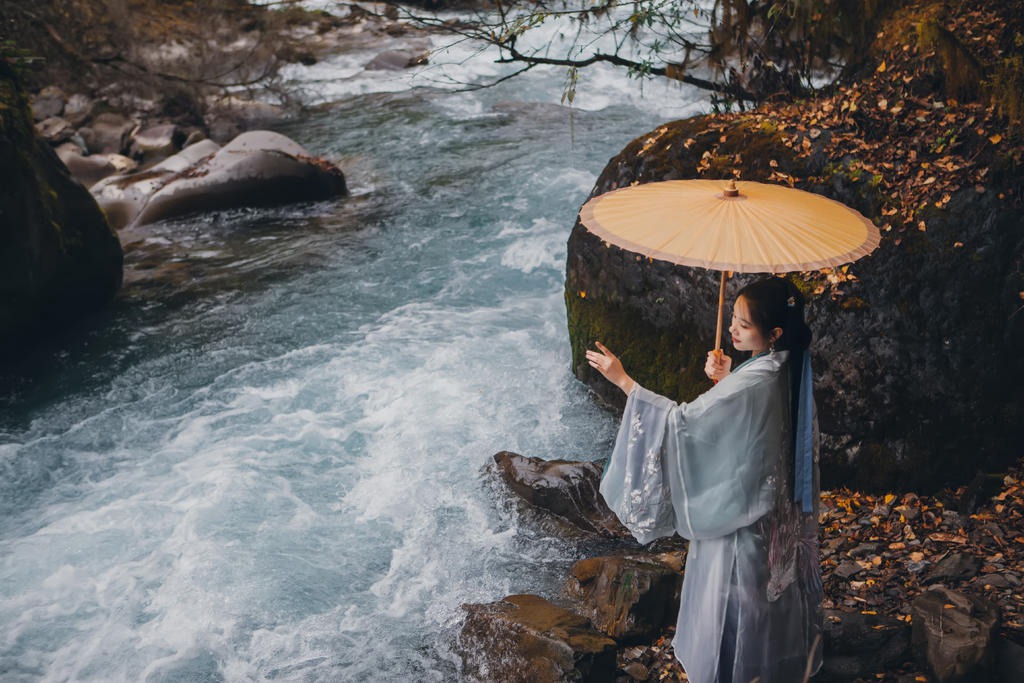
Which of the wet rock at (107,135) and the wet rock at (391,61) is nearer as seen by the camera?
the wet rock at (107,135)

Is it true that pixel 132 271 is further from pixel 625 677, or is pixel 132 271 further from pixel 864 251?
pixel 864 251

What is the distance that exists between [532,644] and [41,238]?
7.19m

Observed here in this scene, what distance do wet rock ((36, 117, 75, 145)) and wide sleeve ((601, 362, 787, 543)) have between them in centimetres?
1517

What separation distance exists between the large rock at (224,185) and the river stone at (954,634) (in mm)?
11030

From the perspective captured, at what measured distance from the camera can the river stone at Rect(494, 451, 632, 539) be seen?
19.5 feet

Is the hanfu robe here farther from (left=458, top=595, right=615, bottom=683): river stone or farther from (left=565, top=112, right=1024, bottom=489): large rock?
(left=565, top=112, right=1024, bottom=489): large rock

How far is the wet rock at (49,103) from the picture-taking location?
16125 mm

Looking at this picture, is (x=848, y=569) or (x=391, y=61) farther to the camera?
(x=391, y=61)

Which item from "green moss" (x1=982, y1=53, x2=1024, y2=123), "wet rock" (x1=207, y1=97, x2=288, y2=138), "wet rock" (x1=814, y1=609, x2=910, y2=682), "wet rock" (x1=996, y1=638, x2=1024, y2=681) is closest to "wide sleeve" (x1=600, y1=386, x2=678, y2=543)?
"wet rock" (x1=814, y1=609, x2=910, y2=682)

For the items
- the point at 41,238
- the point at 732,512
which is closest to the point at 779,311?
the point at 732,512

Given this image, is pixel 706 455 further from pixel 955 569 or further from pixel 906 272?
pixel 906 272

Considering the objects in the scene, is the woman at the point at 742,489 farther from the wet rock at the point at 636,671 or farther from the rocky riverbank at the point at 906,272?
the rocky riverbank at the point at 906,272

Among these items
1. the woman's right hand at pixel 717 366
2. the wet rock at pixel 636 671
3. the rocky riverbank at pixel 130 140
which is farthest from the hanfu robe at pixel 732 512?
the rocky riverbank at pixel 130 140

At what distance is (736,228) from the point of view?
3.38 metres
